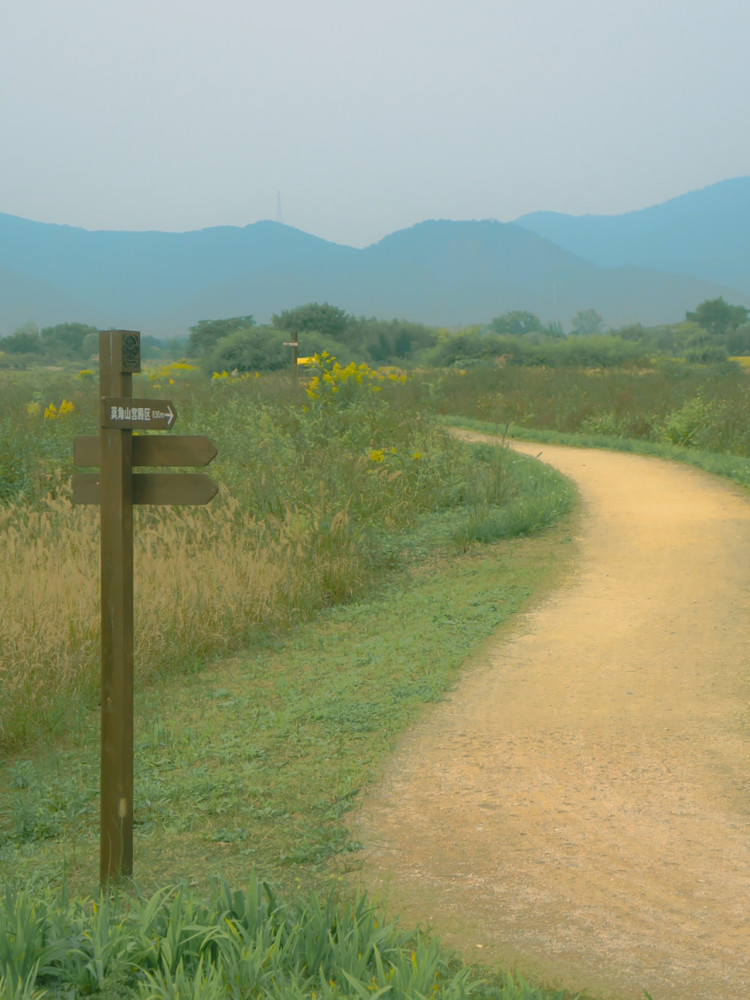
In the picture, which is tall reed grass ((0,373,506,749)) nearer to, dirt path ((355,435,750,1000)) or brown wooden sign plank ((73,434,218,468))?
dirt path ((355,435,750,1000))

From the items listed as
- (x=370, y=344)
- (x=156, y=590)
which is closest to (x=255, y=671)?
(x=156, y=590)

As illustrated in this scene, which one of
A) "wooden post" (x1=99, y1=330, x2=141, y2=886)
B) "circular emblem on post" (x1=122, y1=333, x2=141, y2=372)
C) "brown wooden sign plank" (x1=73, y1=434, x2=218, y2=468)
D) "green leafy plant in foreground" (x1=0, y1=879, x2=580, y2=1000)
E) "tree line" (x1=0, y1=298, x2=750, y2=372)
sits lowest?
"green leafy plant in foreground" (x1=0, y1=879, x2=580, y2=1000)

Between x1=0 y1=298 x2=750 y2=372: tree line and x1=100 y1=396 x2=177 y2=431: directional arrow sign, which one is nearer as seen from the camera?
x1=100 y1=396 x2=177 y2=431: directional arrow sign

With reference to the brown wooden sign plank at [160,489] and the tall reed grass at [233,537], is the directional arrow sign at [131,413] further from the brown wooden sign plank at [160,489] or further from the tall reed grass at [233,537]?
the tall reed grass at [233,537]

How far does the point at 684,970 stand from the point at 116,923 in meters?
1.82

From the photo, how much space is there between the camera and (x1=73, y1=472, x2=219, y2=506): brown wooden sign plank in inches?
156

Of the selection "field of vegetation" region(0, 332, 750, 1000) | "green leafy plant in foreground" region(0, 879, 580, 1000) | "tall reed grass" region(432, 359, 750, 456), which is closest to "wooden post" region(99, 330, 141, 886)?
"field of vegetation" region(0, 332, 750, 1000)

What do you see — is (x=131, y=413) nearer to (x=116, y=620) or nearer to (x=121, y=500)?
(x=121, y=500)

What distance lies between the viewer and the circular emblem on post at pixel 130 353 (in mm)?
4012

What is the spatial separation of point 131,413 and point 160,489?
32cm

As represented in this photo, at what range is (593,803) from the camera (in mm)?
4535

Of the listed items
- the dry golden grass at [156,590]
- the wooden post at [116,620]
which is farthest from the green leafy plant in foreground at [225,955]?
the dry golden grass at [156,590]

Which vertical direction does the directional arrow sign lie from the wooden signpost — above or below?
above

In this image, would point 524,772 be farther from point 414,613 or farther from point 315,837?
point 414,613
